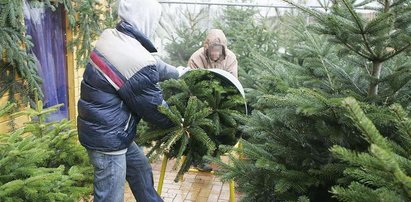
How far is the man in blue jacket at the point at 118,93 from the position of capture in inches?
104

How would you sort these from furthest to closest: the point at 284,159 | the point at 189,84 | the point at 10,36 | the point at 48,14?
the point at 48,14 < the point at 10,36 < the point at 189,84 < the point at 284,159

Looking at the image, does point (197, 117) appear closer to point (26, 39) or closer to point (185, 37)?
point (26, 39)

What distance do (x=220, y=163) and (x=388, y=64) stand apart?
129 cm

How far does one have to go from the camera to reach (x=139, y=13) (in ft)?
9.14

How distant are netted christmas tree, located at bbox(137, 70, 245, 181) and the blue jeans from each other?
5.7 inches

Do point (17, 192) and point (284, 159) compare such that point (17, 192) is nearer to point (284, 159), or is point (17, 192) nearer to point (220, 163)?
point (220, 163)

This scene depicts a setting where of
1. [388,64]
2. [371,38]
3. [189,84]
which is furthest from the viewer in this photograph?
[189,84]

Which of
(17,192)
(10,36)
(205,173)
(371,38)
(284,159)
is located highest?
(371,38)

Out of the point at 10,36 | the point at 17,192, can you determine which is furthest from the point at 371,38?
the point at 10,36

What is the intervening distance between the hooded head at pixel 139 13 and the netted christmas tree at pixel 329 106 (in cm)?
109

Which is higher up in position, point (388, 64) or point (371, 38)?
point (371, 38)

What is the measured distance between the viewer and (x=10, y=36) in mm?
3600

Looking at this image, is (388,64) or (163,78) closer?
(388,64)

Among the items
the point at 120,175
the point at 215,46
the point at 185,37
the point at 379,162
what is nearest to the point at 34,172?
the point at 120,175
